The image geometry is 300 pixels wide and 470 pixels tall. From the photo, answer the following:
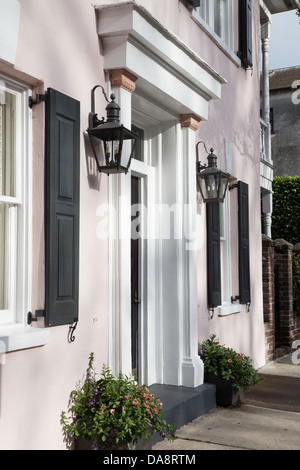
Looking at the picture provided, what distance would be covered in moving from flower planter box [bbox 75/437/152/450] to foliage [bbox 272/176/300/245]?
43.1 feet

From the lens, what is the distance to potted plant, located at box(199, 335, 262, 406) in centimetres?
568

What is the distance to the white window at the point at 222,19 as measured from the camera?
6.96 m

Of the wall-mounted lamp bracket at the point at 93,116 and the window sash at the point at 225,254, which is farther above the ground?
the wall-mounted lamp bracket at the point at 93,116

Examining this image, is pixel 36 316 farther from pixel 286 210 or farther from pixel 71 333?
pixel 286 210

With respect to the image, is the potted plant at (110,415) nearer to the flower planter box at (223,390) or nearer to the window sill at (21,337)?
the window sill at (21,337)

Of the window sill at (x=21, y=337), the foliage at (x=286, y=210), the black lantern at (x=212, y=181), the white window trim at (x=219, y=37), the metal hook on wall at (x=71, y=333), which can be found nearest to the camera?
the window sill at (x=21, y=337)

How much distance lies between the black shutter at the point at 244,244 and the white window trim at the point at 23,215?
4285 millimetres

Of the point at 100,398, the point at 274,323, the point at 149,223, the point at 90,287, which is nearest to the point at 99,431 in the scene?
the point at 100,398

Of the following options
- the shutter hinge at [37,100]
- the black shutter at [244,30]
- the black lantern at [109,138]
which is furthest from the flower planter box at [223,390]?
the black shutter at [244,30]

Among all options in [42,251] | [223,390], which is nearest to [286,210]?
[223,390]

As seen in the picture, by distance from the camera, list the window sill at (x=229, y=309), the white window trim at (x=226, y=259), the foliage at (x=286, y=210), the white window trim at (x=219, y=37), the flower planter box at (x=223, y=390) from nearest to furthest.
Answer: the flower planter box at (x=223, y=390)
the white window trim at (x=219, y=37)
the window sill at (x=229, y=309)
the white window trim at (x=226, y=259)
the foliage at (x=286, y=210)

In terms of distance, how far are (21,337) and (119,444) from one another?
3.22 feet

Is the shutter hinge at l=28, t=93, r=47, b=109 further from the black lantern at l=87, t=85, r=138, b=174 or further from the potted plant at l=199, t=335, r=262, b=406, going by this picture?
the potted plant at l=199, t=335, r=262, b=406

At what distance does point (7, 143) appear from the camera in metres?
3.64
